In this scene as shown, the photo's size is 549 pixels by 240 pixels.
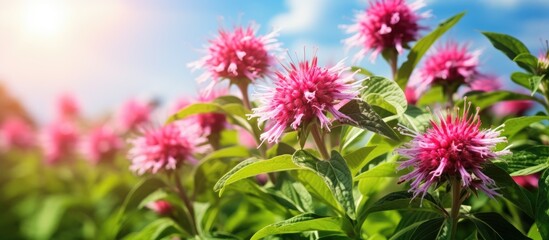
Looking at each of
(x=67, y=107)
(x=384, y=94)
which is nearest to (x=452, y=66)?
(x=384, y=94)

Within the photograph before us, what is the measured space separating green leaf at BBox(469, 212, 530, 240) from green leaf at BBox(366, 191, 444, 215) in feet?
0.29

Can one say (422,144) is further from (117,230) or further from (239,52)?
(117,230)

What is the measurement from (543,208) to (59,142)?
141 inches

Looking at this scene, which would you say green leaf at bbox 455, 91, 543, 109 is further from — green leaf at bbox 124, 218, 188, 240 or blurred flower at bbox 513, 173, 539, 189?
green leaf at bbox 124, 218, 188, 240

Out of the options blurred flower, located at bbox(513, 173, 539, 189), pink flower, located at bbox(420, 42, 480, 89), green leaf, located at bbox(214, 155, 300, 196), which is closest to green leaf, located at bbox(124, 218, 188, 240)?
green leaf, located at bbox(214, 155, 300, 196)

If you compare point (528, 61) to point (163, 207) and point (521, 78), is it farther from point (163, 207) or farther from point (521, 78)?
point (163, 207)

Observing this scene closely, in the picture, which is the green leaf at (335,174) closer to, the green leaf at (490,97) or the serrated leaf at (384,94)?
the serrated leaf at (384,94)

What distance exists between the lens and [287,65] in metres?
1.26

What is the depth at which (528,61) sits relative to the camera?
1511mm

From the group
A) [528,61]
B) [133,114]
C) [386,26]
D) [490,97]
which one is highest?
[386,26]

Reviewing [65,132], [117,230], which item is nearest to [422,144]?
[117,230]

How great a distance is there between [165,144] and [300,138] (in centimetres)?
76

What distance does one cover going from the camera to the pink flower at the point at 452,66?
1.76 metres

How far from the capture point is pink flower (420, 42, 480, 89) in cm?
176
